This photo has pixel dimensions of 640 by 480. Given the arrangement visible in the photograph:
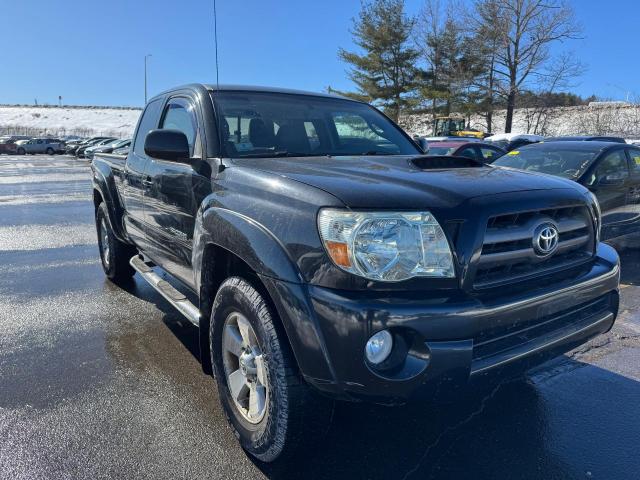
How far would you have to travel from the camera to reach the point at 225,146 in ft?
10.4

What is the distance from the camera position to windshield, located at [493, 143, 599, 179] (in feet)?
22.2

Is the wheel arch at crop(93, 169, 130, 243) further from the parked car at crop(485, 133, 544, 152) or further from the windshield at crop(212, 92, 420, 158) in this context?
the parked car at crop(485, 133, 544, 152)

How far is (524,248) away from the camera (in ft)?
7.82

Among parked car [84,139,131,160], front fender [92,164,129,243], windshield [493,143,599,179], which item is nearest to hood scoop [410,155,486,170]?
front fender [92,164,129,243]

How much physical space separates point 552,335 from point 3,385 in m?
3.34

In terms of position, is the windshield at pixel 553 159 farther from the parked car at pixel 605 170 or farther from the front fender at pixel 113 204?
the front fender at pixel 113 204

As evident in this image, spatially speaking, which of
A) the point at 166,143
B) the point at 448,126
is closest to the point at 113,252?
the point at 166,143

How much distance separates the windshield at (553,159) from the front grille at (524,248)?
4.20m

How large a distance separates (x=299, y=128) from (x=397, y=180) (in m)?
1.37

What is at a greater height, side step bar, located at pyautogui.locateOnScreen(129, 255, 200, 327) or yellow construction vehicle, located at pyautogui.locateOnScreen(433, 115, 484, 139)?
yellow construction vehicle, located at pyautogui.locateOnScreen(433, 115, 484, 139)

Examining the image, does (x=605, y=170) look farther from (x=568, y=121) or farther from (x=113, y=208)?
(x=568, y=121)

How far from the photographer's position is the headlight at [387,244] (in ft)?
6.88

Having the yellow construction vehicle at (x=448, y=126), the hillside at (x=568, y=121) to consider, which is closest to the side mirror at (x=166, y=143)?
the yellow construction vehicle at (x=448, y=126)

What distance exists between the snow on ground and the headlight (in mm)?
66120
